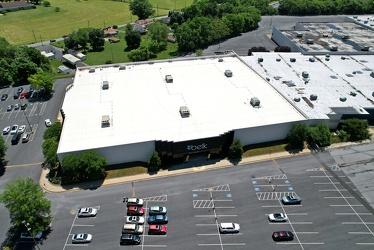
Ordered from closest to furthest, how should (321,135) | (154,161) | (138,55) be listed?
1. (154,161)
2. (321,135)
3. (138,55)

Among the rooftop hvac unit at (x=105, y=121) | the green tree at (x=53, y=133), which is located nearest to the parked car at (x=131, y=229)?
the rooftop hvac unit at (x=105, y=121)

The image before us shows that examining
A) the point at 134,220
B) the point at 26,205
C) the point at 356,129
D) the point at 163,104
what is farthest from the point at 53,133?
A: the point at 356,129

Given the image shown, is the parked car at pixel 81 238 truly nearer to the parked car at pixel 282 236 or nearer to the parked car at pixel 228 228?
the parked car at pixel 228 228

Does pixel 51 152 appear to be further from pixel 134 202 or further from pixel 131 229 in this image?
pixel 131 229

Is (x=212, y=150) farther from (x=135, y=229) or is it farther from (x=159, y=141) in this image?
(x=135, y=229)

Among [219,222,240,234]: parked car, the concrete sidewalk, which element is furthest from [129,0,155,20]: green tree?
[219,222,240,234]: parked car
